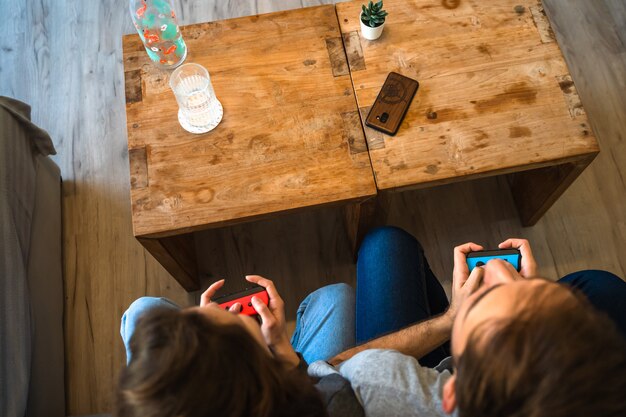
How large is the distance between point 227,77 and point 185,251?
0.52 m

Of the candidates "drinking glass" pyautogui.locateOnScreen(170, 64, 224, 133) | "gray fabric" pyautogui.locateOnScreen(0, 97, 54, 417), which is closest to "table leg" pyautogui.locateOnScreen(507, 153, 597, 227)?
"drinking glass" pyautogui.locateOnScreen(170, 64, 224, 133)

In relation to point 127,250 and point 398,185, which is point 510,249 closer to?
point 398,185

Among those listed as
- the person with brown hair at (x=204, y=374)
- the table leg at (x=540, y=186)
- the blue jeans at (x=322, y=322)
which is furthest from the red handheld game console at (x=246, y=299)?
the table leg at (x=540, y=186)

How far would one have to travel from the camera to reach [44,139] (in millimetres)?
1343

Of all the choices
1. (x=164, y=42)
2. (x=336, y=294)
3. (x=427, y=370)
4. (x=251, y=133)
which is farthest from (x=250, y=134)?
(x=427, y=370)

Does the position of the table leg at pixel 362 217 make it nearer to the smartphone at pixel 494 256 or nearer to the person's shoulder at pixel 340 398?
the smartphone at pixel 494 256

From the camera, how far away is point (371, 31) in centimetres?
115

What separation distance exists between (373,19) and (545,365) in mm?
899

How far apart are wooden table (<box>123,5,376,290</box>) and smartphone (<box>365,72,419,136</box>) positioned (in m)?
0.05

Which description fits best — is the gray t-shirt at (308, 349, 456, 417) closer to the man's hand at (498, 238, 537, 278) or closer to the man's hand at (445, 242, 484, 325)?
the man's hand at (445, 242, 484, 325)

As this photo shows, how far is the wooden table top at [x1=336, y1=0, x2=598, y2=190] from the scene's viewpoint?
41.9 inches

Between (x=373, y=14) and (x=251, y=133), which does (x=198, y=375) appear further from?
(x=373, y=14)

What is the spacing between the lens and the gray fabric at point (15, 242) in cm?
100

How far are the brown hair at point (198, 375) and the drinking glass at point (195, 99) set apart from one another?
1.92ft
